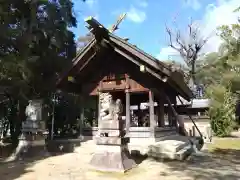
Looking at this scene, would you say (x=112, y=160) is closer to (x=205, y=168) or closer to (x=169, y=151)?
(x=169, y=151)

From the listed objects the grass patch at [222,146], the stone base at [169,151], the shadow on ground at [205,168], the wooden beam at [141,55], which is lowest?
the shadow on ground at [205,168]

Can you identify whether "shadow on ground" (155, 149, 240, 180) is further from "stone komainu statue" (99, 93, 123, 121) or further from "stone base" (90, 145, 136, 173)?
"stone komainu statue" (99, 93, 123, 121)

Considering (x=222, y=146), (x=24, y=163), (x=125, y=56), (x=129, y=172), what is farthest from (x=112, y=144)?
(x=222, y=146)

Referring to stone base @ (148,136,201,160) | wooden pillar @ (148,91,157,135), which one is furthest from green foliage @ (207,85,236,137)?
stone base @ (148,136,201,160)

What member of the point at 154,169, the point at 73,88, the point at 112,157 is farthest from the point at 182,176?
the point at 73,88

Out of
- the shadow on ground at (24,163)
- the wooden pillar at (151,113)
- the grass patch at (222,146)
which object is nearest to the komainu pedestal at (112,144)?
the shadow on ground at (24,163)

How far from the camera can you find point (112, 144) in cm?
782

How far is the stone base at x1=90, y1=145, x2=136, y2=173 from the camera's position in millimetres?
7559

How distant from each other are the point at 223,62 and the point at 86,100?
20.9 metres

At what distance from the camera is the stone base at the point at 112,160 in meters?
7.56

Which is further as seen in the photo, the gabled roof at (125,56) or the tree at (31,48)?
the tree at (31,48)

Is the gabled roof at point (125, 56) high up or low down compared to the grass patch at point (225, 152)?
up

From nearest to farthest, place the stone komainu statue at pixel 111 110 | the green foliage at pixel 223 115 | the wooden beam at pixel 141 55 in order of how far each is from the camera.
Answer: the stone komainu statue at pixel 111 110 < the wooden beam at pixel 141 55 < the green foliage at pixel 223 115

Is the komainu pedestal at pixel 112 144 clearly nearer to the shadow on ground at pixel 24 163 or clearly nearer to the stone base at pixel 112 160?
the stone base at pixel 112 160
